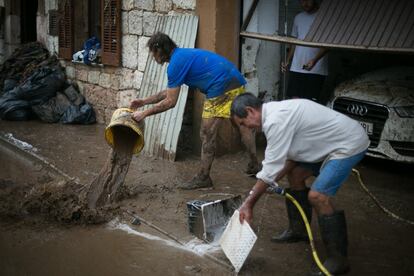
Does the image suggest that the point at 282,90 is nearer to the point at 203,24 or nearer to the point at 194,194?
the point at 203,24

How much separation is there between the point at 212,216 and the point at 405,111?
3.09 m

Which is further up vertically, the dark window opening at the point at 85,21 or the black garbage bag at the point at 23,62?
the dark window opening at the point at 85,21

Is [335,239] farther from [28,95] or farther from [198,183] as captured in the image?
[28,95]

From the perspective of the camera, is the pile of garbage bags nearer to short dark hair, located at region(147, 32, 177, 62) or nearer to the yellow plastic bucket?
short dark hair, located at region(147, 32, 177, 62)

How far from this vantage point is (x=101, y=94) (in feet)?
31.9

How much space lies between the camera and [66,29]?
1065cm

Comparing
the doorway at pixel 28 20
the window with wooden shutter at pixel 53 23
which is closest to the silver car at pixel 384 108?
the window with wooden shutter at pixel 53 23

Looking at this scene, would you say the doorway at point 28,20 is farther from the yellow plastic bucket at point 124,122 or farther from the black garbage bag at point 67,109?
the yellow plastic bucket at point 124,122

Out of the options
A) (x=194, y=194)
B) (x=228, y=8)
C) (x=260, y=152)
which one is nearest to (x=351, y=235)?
(x=194, y=194)

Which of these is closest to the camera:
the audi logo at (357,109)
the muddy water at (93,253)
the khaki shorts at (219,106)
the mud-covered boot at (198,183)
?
the muddy water at (93,253)

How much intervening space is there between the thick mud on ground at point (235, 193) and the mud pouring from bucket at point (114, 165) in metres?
0.19

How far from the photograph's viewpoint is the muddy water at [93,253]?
4188 mm

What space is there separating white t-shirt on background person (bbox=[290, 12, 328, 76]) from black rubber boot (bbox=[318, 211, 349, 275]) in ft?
11.4

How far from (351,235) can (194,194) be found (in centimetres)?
182
